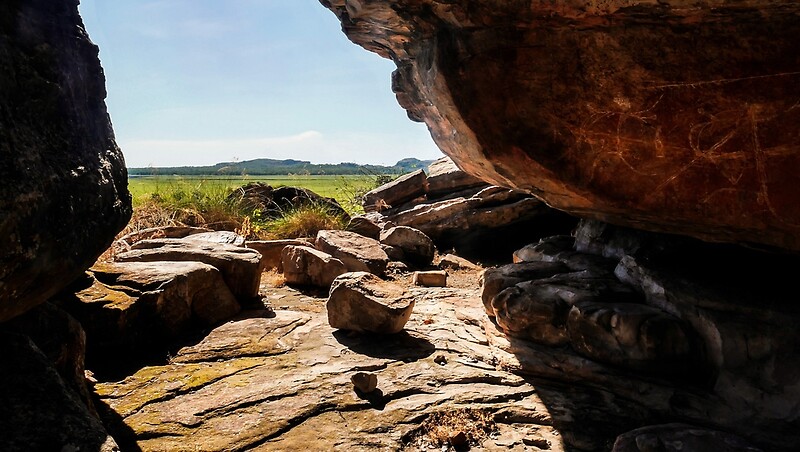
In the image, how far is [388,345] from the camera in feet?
15.3

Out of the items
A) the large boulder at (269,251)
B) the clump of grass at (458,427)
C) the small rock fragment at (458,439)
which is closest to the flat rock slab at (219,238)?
the large boulder at (269,251)

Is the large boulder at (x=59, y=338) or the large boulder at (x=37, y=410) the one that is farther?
the large boulder at (x=59, y=338)

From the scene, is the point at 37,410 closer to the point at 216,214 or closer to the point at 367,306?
the point at 367,306

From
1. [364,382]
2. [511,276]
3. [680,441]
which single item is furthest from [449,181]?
[680,441]

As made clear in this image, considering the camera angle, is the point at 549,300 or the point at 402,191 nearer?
the point at 549,300

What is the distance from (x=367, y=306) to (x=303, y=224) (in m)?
5.75

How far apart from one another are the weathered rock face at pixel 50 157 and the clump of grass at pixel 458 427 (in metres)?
2.39

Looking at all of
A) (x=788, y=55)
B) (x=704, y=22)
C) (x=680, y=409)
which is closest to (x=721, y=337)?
(x=680, y=409)

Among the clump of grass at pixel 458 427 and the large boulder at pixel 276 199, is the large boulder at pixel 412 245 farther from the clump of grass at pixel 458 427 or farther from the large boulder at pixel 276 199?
the clump of grass at pixel 458 427

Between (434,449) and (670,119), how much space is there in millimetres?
2756

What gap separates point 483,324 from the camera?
5.29 m

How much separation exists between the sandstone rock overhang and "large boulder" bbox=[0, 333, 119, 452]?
3351 mm

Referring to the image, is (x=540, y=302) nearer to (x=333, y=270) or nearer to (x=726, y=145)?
(x=726, y=145)

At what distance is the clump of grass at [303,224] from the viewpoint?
10.0 metres
